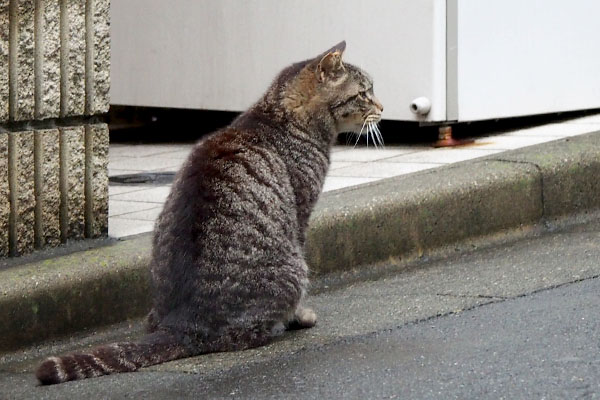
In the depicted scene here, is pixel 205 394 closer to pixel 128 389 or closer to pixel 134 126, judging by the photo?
pixel 128 389

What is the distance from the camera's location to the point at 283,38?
7.54 meters

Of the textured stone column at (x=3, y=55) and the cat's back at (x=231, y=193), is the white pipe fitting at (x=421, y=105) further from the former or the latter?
the textured stone column at (x=3, y=55)

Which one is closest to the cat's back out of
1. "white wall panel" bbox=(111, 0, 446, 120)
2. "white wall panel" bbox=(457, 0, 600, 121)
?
"white wall panel" bbox=(111, 0, 446, 120)

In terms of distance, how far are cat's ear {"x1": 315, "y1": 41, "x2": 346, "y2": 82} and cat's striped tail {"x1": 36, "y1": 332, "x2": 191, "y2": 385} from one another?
1225 millimetres

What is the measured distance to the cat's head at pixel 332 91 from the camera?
4.75 m

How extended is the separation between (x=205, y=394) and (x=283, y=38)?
4.16 m

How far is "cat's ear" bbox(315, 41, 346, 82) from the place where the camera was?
188 inches

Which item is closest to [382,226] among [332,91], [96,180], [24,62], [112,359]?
[332,91]

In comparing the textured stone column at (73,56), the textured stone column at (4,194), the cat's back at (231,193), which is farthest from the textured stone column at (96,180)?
the cat's back at (231,193)

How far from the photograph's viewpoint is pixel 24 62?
4820 millimetres

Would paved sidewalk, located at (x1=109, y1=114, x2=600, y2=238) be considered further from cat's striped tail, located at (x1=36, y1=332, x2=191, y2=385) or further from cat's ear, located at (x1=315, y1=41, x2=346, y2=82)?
cat's striped tail, located at (x1=36, y1=332, x2=191, y2=385)

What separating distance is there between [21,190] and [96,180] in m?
0.38

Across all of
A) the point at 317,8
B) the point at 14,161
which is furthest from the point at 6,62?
the point at 317,8

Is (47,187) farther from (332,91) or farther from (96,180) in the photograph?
(332,91)
